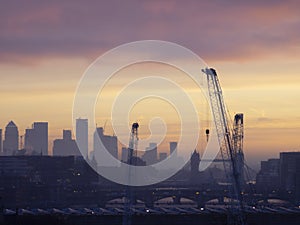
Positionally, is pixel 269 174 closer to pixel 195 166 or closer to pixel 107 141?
pixel 195 166

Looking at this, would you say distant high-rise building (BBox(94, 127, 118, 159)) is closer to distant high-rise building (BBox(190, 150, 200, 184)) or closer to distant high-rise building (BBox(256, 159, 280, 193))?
distant high-rise building (BBox(190, 150, 200, 184))

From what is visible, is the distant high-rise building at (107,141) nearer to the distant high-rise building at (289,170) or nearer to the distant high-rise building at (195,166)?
the distant high-rise building at (195,166)

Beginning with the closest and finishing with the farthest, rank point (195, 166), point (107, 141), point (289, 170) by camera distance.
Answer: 1. point (289, 170)
2. point (107, 141)
3. point (195, 166)

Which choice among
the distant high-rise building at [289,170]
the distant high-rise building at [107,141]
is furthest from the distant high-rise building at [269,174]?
the distant high-rise building at [107,141]

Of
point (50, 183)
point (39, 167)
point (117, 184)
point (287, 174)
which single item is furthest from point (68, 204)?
point (287, 174)

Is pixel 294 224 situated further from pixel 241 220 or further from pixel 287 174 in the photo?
pixel 287 174

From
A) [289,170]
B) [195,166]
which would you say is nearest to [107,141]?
[195,166]

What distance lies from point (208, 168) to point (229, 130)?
126 meters

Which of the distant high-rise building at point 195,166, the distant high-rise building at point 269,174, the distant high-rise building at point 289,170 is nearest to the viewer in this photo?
the distant high-rise building at point 289,170

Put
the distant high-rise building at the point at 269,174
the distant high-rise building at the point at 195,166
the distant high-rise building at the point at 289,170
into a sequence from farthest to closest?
the distant high-rise building at the point at 195,166 < the distant high-rise building at the point at 269,174 < the distant high-rise building at the point at 289,170

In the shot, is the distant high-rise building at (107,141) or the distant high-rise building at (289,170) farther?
the distant high-rise building at (107,141)

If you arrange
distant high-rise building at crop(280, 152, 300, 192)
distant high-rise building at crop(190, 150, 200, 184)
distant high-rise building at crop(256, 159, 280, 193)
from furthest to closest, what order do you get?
distant high-rise building at crop(190, 150, 200, 184) → distant high-rise building at crop(256, 159, 280, 193) → distant high-rise building at crop(280, 152, 300, 192)

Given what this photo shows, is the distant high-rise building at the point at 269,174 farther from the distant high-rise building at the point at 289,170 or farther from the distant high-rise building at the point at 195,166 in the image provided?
the distant high-rise building at the point at 195,166

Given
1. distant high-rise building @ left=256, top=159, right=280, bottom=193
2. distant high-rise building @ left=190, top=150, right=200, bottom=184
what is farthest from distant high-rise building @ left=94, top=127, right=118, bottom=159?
distant high-rise building @ left=256, top=159, right=280, bottom=193
